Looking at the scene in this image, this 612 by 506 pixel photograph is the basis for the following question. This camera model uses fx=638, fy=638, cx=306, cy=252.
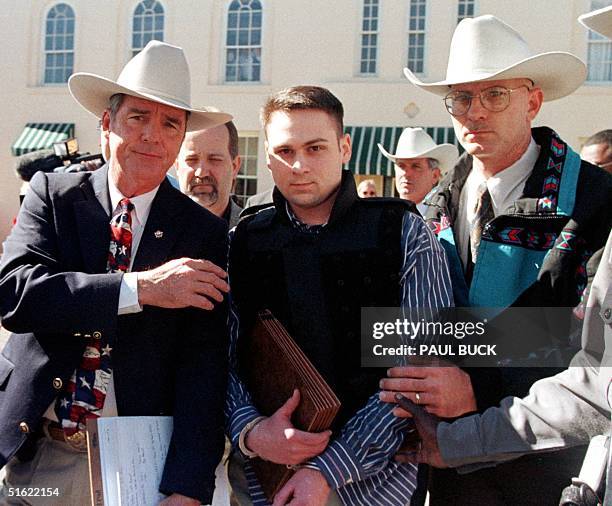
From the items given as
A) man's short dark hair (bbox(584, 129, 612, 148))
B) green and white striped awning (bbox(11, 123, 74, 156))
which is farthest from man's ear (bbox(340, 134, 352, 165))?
green and white striped awning (bbox(11, 123, 74, 156))

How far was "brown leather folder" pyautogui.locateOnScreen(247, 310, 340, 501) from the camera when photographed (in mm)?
1888

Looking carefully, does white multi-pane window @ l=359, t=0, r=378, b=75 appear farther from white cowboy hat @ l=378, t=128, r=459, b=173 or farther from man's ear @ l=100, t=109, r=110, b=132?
man's ear @ l=100, t=109, r=110, b=132

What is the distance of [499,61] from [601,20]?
1.58ft

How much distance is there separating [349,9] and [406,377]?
13118 mm

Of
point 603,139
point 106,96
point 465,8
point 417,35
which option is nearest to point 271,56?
point 417,35

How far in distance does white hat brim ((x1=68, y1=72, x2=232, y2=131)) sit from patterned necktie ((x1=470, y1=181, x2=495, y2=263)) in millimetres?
1092

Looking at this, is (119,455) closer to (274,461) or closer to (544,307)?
(274,461)

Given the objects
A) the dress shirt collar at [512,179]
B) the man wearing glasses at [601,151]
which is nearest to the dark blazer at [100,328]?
the dress shirt collar at [512,179]

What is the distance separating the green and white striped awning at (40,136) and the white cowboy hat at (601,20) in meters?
14.6

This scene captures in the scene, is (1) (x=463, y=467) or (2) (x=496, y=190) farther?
(2) (x=496, y=190)

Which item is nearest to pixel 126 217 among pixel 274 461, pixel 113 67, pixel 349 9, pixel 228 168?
pixel 274 461

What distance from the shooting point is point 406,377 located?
2.01m

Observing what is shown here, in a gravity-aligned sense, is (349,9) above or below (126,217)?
above

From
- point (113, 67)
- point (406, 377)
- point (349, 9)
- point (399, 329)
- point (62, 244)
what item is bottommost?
point (406, 377)
